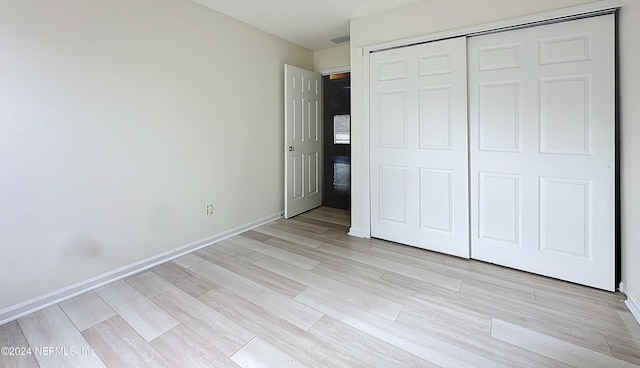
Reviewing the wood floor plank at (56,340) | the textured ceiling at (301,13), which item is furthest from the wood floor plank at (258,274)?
the textured ceiling at (301,13)

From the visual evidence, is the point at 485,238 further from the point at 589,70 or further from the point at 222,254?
the point at 222,254

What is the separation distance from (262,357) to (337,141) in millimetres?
3554

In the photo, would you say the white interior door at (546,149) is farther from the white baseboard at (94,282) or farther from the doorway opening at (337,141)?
the white baseboard at (94,282)

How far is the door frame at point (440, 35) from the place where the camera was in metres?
2.16

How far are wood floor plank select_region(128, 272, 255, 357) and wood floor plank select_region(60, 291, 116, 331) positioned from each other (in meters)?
0.25

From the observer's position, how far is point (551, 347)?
1.65 m

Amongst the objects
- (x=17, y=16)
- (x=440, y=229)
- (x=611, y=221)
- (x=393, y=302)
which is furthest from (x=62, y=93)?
(x=611, y=221)

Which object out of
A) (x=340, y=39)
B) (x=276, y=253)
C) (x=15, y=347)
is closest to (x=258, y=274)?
(x=276, y=253)

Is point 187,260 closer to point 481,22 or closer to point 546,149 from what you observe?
point 546,149

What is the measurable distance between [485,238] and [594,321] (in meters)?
0.95

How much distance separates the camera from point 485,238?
273 cm

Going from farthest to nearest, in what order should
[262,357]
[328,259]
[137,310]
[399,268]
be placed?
[328,259]
[399,268]
[137,310]
[262,357]

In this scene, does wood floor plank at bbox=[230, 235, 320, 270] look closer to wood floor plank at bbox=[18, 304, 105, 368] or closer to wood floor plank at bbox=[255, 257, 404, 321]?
wood floor plank at bbox=[255, 257, 404, 321]

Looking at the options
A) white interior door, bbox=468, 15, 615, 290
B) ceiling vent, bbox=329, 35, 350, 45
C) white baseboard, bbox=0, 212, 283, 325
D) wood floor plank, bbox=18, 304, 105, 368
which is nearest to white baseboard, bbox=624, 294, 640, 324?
white interior door, bbox=468, 15, 615, 290
